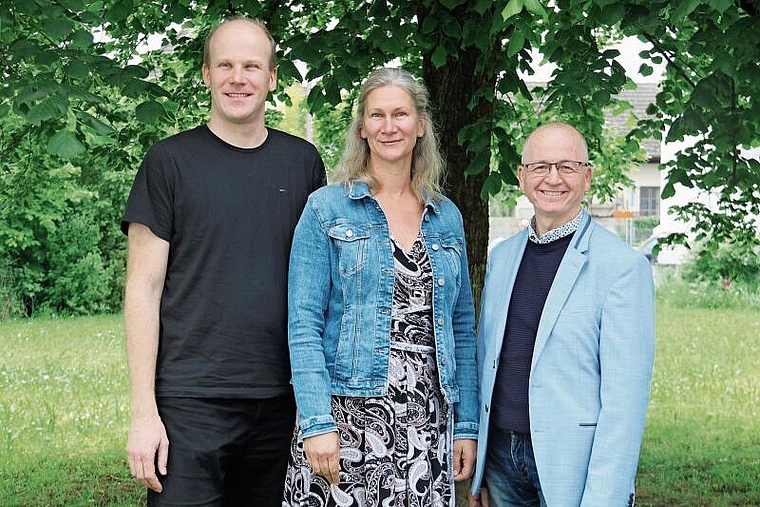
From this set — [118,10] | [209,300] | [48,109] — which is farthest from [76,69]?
[209,300]

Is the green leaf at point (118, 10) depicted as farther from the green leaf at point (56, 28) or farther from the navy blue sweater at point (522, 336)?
the navy blue sweater at point (522, 336)

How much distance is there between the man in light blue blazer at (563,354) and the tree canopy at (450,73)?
0.61 metres

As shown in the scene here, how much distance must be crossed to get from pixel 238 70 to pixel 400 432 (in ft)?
4.05

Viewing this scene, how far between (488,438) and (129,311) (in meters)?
1.20

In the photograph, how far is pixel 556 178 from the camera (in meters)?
2.87

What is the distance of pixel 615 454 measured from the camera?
2703 millimetres

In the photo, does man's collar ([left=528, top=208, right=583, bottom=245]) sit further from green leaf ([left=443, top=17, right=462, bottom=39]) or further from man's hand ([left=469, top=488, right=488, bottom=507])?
green leaf ([left=443, top=17, right=462, bottom=39])

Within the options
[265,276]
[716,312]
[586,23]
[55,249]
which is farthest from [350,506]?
[55,249]

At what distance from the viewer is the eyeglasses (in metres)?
2.88

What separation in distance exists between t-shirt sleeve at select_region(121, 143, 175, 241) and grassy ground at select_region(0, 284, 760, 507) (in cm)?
425

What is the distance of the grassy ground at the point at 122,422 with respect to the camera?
7125 millimetres

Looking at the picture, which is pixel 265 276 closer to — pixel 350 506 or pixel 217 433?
pixel 217 433

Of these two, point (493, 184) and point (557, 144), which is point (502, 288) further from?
point (493, 184)

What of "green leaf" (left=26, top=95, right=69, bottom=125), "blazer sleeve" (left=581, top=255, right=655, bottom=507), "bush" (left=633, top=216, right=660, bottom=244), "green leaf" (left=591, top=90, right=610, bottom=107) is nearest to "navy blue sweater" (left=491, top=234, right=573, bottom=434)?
"blazer sleeve" (left=581, top=255, right=655, bottom=507)
